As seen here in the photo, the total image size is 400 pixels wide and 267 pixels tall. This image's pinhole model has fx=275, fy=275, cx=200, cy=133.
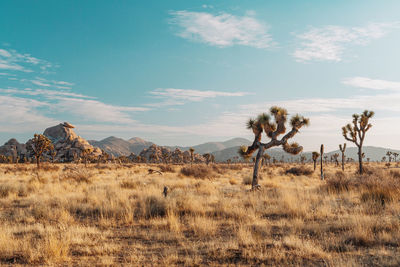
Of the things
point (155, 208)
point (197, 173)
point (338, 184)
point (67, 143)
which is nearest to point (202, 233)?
point (155, 208)

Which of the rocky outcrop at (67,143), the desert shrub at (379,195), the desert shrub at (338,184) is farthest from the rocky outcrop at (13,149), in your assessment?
the desert shrub at (379,195)

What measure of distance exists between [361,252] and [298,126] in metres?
11.2

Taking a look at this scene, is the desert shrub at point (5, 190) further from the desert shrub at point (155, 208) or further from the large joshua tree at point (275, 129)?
the large joshua tree at point (275, 129)

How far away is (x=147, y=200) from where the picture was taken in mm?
11648

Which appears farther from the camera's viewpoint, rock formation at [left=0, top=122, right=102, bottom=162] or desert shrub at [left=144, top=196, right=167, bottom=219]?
rock formation at [left=0, top=122, right=102, bottom=162]

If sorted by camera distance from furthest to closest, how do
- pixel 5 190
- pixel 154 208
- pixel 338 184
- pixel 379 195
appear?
pixel 338 184
pixel 5 190
pixel 379 195
pixel 154 208

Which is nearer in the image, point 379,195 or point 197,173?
point 379,195

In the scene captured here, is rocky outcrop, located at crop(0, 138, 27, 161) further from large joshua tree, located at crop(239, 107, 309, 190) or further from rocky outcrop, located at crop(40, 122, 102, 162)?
large joshua tree, located at crop(239, 107, 309, 190)

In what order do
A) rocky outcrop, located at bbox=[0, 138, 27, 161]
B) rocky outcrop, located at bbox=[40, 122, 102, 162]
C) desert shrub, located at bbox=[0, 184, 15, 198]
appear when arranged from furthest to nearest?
rocky outcrop, located at bbox=[0, 138, 27, 161] → rocky outcrop, located at bbox=[40, 122, 102, 162] → desert shrub, located at bbox=[0, 184, 15, 198]

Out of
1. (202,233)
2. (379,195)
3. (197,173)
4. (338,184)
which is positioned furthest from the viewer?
(197,173)

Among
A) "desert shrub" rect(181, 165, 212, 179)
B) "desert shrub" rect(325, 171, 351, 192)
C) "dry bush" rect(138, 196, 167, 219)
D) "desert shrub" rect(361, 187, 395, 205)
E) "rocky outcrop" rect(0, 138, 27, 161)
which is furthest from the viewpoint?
"rocky outcrop" rect(0, 138, 27, 161)

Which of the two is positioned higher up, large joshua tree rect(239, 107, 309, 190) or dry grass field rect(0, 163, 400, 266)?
large joshua tree rect(239, 107, 309, 190)

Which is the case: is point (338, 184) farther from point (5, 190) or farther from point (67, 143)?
point (67, 143)

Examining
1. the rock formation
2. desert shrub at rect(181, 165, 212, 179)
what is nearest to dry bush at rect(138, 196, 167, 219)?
desert shrub at rect(181, 165, 212, 179)
